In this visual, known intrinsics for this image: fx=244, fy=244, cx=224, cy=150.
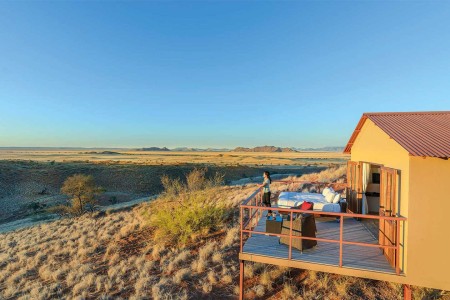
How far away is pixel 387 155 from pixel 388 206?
4.20 ft

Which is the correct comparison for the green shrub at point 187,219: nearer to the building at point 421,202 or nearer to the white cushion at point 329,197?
the white cushion at point 329,197

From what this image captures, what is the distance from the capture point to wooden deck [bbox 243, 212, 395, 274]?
5.37 metres

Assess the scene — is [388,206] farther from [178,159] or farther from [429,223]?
[178,159]

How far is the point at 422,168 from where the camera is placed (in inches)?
187

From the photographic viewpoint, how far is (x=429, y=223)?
4754mm

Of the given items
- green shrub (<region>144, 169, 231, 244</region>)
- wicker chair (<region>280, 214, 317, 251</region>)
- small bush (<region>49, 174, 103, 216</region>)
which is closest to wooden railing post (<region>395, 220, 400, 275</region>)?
wicker chair (<region>280, 214, 317, 251</region>)

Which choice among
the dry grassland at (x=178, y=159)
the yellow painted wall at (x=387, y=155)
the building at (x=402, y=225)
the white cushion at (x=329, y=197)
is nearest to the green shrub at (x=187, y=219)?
the building at (x=402, y=225)

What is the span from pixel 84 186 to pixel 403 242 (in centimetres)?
2348

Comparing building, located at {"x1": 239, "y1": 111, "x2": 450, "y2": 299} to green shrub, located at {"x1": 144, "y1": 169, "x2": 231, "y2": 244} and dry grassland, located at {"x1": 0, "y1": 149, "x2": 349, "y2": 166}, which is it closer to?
green shrub, located at {"x1": 144, "y1": 169, "x2": 231, "y2": 244}

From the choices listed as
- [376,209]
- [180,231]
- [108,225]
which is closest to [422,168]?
[376,209]

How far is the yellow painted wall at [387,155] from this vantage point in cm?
491

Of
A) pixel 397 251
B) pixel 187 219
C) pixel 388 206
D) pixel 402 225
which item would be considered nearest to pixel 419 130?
pixel 388 206

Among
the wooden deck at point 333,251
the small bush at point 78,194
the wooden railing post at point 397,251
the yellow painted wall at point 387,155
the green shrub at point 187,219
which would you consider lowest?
the small bush at point 78,194

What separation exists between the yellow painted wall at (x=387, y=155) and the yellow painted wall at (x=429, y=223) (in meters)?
0.12
